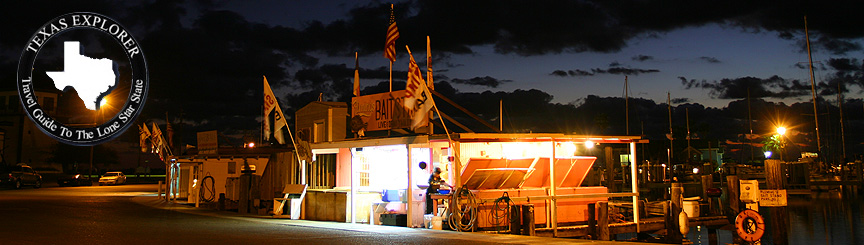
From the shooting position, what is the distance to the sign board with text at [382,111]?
734 inches

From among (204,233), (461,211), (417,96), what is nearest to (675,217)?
(461,211)

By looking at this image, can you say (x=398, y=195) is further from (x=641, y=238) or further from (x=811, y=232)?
(x=811, y=232)

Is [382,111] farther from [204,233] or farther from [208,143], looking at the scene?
[208,143]

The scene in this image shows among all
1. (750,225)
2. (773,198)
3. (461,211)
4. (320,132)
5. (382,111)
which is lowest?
(750,225)

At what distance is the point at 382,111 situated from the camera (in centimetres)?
1948

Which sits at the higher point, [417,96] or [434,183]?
[417,96]

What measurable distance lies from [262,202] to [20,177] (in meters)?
34.4

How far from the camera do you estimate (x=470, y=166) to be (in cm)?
1725

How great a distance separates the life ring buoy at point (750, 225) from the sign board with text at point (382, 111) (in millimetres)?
8634

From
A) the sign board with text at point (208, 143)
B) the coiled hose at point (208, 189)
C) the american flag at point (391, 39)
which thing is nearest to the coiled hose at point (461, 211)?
the american flag at point (391, 39)

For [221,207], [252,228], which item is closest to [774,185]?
[252,228]

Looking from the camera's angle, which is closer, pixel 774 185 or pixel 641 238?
pixel 774 185

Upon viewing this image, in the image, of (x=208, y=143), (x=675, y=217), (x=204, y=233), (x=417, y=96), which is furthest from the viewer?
(x=208, y=143)

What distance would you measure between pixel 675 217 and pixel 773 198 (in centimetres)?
321
